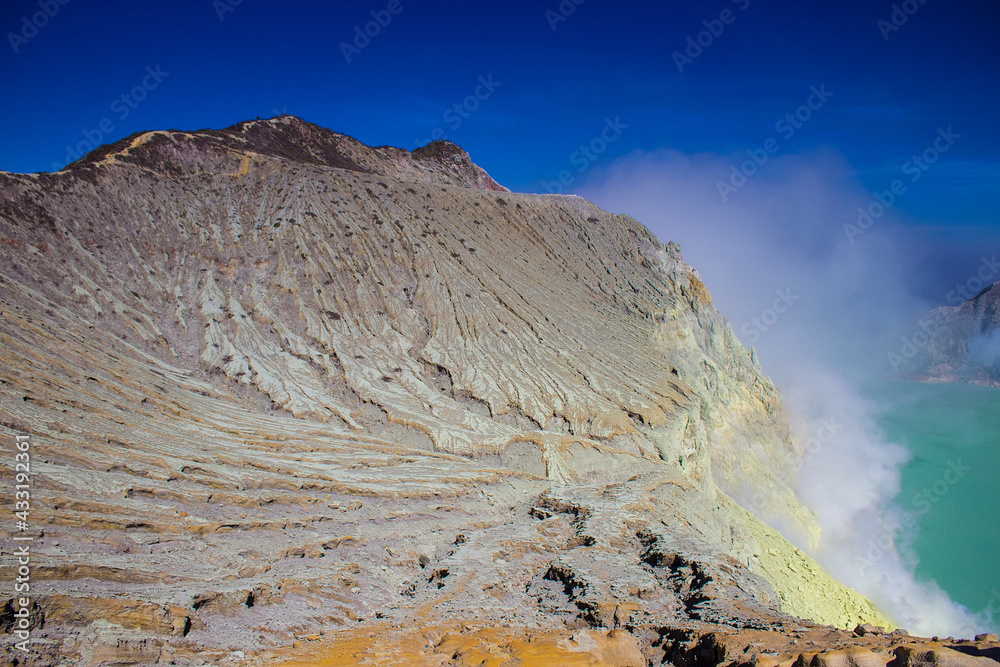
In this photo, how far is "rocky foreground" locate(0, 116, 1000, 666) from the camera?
9.09 metres

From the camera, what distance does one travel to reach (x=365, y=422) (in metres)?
21.9

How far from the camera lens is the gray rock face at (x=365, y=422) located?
9914 millimetres

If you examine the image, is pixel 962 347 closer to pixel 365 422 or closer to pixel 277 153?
pixel 277 153

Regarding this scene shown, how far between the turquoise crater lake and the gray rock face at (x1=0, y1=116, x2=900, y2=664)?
9806 millimetres

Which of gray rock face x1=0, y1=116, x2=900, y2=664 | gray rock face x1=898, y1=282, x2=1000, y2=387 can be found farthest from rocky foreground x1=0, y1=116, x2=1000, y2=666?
gray rock face x1=898, y1=282, x2=1000, y2=387

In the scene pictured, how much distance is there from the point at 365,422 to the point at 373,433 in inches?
26.6

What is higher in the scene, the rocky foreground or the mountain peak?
the mountain peak

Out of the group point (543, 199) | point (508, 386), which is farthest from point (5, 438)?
point (543, 199)

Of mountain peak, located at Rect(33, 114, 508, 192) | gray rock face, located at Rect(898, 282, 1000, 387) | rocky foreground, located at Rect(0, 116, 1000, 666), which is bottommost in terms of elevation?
rocky foreground, located at Rect(0, 116, 1000, 666)

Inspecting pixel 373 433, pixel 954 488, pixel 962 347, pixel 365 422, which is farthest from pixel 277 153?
pixel 962 347

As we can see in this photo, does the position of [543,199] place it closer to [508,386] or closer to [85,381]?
[508,386]

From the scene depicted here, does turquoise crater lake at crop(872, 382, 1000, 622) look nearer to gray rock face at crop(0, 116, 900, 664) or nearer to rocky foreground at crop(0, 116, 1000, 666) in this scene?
gray rock face at crop(0, 116, 900, 664)

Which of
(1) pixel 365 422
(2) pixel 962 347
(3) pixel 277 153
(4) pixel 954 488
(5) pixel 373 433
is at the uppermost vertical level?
(2) pixel 962 347

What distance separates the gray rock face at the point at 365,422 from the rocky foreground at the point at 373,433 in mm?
108
